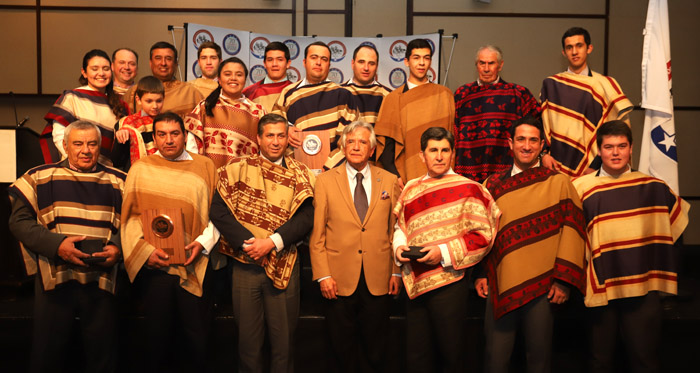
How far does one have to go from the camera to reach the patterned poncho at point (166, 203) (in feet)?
9.60

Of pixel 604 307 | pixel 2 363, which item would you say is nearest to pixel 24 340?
pixel 2 363

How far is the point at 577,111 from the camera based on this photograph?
372 centimetres

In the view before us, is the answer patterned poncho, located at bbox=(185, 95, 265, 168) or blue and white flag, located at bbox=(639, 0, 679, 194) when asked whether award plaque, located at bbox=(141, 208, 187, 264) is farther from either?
blue and white flag, located at bbox=(639, 0, 679, 194)

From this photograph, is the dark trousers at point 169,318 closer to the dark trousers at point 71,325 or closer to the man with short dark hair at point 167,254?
the man with short dark hair at point 167,254

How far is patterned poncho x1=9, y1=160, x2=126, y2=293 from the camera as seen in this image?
298 cm

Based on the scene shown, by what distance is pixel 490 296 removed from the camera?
2.94 m

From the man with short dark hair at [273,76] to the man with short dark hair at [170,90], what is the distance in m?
0.43

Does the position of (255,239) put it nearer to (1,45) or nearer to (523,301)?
(523,301)

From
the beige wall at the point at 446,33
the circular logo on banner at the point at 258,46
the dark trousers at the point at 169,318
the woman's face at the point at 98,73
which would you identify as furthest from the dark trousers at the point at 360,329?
the beige wall at the point at 446,33

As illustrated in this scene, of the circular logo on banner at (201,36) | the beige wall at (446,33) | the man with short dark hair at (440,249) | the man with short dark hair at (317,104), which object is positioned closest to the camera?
the man with short dark hair at (440,249)

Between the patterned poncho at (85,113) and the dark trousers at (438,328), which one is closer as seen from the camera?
the dark trousers at (438,328)

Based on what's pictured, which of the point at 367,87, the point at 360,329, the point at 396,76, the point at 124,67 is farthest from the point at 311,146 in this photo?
the point at 396,76

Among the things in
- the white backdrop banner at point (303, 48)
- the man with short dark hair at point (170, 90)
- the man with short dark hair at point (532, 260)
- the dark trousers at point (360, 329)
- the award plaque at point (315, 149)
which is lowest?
the dark trousers at point (360, 329)

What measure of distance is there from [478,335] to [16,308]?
2.91 metres
